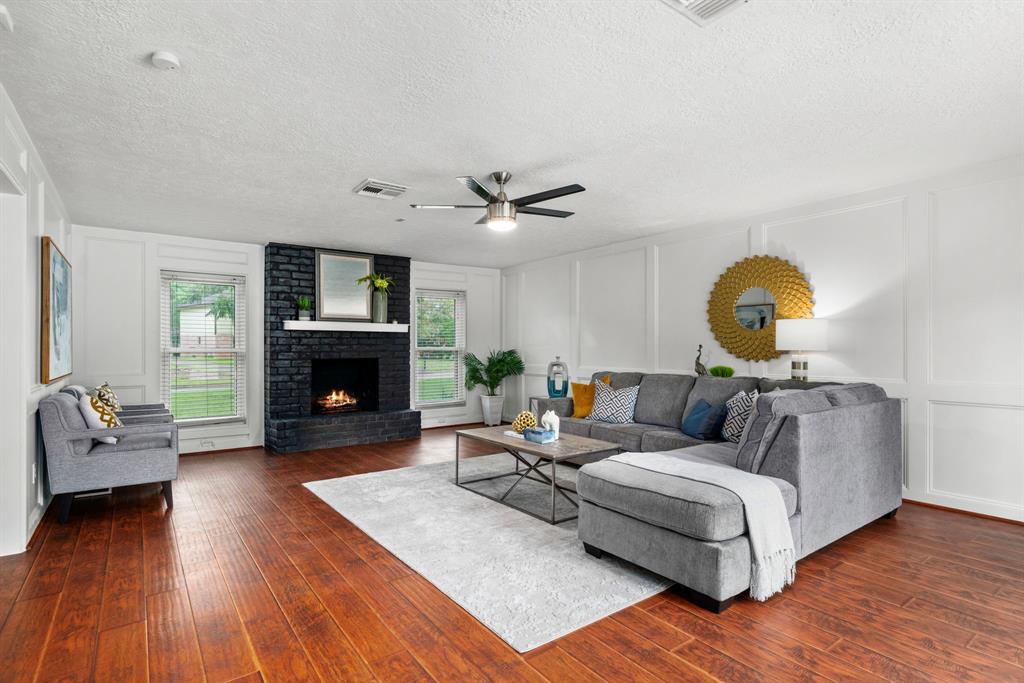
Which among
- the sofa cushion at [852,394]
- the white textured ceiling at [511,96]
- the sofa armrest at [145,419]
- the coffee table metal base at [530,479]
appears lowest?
the coffee table metal base at [530,479]

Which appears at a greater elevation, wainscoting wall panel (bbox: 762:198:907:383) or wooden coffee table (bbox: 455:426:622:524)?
wainscoting wall panel (bbox: 762:198:907:383)

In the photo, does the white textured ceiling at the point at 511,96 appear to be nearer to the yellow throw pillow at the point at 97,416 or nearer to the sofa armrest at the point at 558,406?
the yellow throw pillow at the point at 97,416

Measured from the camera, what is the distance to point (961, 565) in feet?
9.92

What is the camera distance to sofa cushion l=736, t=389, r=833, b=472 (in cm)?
296

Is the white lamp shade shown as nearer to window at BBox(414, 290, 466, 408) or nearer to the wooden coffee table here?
the wooden coffee table

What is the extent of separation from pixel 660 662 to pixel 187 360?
19.8ft

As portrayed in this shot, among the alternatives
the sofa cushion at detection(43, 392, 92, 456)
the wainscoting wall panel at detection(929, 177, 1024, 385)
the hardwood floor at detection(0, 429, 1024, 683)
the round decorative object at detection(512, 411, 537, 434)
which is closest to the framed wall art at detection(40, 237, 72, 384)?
the sofa cushion at detection(43, 392, 92, 456)

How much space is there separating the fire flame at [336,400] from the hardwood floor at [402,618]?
3.39 metres

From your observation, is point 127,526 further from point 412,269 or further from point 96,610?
point 412,269

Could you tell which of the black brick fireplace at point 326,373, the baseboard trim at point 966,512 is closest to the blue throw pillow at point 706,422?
the baseboard trim at point 966,512

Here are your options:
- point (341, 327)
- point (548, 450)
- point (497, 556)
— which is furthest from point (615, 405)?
point (341, 327)

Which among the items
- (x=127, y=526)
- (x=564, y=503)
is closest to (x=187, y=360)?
(x=127, y=526)

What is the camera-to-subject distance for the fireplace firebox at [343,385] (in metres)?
7.00

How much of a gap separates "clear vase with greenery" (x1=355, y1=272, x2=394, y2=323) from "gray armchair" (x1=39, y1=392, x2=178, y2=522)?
3341 millimetres
